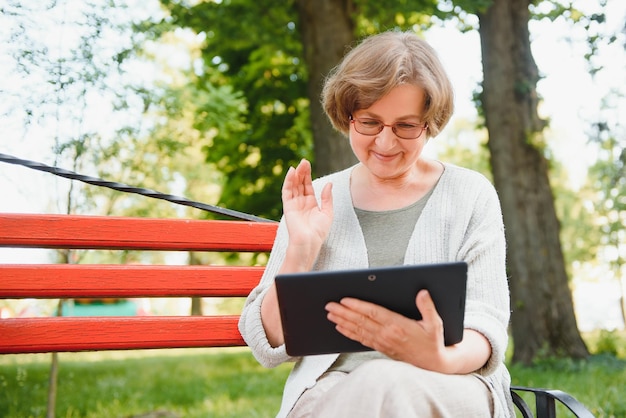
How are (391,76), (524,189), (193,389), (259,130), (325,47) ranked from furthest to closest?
(259,130)
(524,189)
(325,47)
(193,389)
(391,76)

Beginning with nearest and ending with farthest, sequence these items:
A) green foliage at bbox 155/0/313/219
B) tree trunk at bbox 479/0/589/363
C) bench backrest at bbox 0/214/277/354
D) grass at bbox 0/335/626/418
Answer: bench backrest at bbox 0/214/277/354 < grass at bbox 0/335/626/418 < tree trunk at bbox 479/0/589/363 < green foliage at bbox 155/0/313/219

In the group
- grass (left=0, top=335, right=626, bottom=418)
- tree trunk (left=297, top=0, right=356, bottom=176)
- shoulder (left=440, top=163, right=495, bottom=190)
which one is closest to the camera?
shoulder (left=440, top=163, right=495, bottom=190)

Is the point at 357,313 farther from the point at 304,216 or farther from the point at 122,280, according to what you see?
the point at 122,280

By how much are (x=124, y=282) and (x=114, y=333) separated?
0.16 m

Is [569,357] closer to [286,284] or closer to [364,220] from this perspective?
[364,220]

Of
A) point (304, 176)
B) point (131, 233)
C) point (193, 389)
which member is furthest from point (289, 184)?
point (193, 389)

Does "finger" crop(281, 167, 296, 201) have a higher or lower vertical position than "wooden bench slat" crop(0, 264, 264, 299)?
higher

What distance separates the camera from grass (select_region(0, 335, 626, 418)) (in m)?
4.87

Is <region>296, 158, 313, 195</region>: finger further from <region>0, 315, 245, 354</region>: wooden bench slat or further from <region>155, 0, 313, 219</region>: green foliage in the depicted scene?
<region>155, 0, 313, 219</region>: green foliage

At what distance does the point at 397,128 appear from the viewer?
2.22 meters

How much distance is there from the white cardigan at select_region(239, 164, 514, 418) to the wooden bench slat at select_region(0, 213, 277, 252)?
218mm

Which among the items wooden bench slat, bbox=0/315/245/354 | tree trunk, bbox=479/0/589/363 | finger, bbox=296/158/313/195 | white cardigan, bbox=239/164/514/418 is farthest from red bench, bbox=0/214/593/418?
tree trunk, bbox=479/0/589/363

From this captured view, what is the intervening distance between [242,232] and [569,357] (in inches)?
202

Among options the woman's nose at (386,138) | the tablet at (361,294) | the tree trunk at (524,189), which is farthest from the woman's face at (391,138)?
the tree trunk at (524,189)
